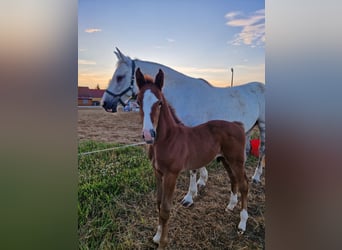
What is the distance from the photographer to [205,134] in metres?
1.43

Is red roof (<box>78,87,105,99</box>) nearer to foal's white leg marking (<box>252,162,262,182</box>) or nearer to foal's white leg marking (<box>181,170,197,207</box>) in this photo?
foal's white leg marking (<box>181,170,197,207</box>)

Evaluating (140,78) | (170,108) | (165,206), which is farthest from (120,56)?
(165,206)

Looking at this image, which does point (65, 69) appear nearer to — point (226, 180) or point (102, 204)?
point (102, 204)

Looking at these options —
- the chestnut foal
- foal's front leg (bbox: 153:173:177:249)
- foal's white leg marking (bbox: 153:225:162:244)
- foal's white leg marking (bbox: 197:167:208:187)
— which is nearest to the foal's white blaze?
the chestnut foal

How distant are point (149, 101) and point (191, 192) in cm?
55

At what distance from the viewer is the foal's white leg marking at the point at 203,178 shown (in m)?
1.48

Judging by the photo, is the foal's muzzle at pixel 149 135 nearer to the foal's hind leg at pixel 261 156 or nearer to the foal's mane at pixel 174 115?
the foal's mane at pixel 174 115

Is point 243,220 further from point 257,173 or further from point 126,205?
point 126,205

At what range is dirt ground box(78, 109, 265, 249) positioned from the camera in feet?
4.58

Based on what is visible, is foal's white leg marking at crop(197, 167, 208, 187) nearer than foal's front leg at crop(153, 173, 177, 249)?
No

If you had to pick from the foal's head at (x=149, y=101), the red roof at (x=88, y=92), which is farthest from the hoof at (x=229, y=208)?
the red roof at (x=88, y=92)

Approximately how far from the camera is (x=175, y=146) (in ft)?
4.59

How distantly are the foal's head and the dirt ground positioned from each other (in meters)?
0.06

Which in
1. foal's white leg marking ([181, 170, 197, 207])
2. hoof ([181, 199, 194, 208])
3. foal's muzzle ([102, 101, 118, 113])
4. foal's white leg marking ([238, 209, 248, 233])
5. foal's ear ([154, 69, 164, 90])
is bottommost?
foal's white leg marking ([238, 209, 248, 233])
